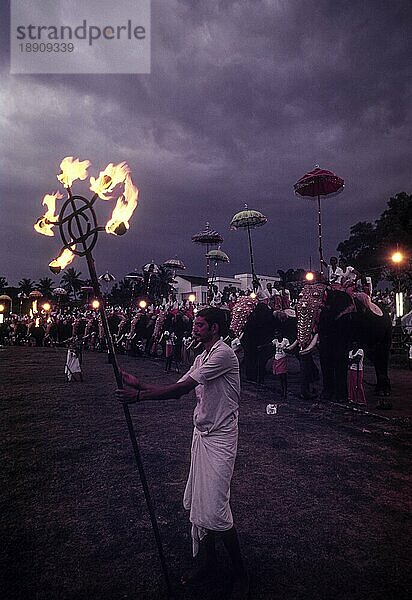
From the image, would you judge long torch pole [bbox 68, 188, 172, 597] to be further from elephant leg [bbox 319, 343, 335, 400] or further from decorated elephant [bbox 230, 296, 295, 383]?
decorated elephant [bbox 230, 296, 295, 383]

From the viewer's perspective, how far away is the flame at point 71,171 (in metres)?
3.70

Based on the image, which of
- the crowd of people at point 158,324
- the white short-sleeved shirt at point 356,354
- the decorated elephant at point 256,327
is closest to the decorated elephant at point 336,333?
the white short-sleeved shirt at point 356,354

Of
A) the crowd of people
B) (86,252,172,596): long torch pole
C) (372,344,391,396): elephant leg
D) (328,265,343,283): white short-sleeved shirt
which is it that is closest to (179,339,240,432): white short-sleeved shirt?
(86,252,172,596): long torch pole

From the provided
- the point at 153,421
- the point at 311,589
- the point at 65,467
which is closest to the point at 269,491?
the point at 311,589

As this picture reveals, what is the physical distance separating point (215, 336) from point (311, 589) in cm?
219

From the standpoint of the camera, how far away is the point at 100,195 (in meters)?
3.62

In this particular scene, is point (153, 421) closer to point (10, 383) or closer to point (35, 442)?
point (35, 442)

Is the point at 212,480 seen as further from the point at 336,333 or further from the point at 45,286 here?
the point at 45,286

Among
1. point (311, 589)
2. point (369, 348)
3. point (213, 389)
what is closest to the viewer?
point (311, 589)

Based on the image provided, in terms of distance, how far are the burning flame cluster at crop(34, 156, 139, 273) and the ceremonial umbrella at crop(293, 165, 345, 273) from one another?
823cm

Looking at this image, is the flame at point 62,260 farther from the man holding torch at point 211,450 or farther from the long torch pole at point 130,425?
the man holding torch at point 211,450

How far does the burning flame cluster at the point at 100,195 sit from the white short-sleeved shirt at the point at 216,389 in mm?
1387

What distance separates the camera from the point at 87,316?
28.7 metres

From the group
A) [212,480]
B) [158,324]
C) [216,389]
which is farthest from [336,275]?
[158,324]
